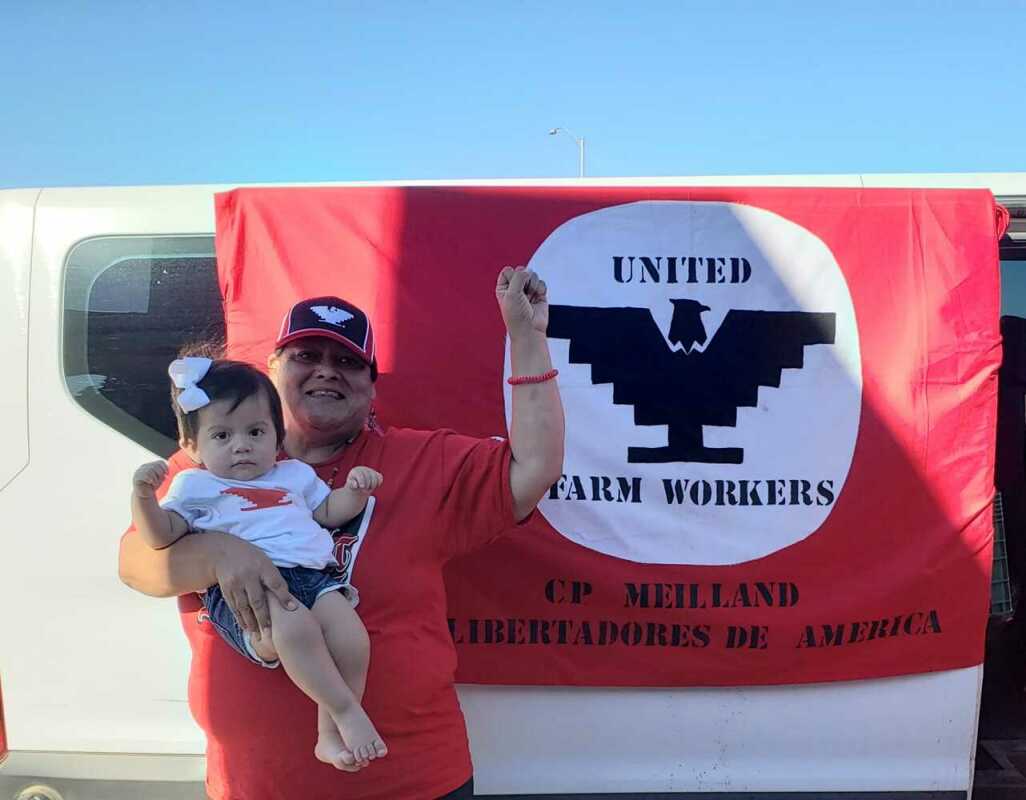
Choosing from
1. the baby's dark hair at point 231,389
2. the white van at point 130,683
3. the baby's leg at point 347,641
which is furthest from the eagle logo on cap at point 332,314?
the white van at point 130,683

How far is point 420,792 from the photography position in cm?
146

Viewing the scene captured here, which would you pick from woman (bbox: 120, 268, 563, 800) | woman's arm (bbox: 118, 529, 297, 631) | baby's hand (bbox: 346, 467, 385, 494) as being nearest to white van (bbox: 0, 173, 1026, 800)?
woman (bbox: 120, 268, 563, 800)

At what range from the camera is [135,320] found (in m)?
1.93

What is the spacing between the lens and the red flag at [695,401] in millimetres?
1859

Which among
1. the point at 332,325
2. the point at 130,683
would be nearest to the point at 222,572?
the point at 332,325

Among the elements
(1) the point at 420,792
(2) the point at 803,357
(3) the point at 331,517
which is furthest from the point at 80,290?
(2) the point at 803,357

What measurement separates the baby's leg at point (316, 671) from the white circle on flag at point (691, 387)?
27.1 inches

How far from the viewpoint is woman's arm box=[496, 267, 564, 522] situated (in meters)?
1.36

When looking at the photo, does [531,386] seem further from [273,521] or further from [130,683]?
[130,683]

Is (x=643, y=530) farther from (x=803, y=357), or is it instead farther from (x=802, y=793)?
(x=802, y=793)

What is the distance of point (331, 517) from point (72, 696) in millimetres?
929

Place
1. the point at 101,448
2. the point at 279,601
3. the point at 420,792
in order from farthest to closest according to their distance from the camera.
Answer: the point at 101,448 → the point at 420,792 → the point at 279,601

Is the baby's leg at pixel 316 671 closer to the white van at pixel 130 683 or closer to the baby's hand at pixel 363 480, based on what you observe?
the baby's hand at pixel 363 480

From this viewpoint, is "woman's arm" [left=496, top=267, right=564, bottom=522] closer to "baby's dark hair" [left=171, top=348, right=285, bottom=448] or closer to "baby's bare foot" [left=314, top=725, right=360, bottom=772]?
"baby's dark hair" [left=171, top=348, right=285, bottom=448]
